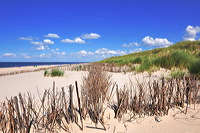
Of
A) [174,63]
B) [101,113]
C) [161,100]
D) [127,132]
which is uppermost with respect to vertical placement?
[174,63]

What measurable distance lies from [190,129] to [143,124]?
50 cm

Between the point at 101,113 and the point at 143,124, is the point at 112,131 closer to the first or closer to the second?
the point at 101,113

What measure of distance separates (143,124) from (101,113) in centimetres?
53

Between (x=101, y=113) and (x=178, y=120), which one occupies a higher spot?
(x=101, y=113)

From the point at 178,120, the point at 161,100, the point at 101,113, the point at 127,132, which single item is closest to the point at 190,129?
the point at 178,120

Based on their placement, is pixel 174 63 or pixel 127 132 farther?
pixel 174 63

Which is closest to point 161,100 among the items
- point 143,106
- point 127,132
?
point 143,106

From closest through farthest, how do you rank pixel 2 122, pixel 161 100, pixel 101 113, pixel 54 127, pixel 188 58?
pixel 2 122
pixel 54 127
pixel 101 113
pixel 161 100
pixel 188 58

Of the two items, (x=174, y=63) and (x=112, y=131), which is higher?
(x=174, y=63)

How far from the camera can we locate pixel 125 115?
5.90 ft

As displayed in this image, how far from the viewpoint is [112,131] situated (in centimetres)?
156

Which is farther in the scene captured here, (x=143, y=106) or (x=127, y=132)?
(x=143, y=106)

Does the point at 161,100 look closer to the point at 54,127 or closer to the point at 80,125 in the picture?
the point at 80,125

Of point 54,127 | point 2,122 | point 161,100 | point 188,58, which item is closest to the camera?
point 2,122
